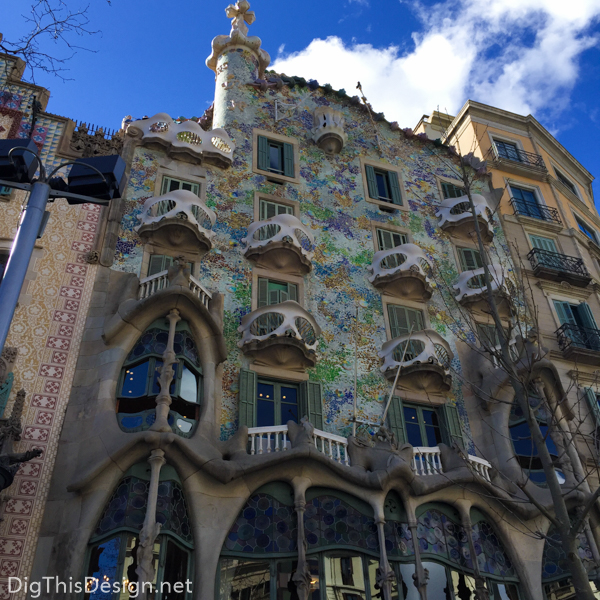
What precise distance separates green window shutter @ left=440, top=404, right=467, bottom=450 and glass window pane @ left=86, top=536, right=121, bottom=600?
27.1 ft

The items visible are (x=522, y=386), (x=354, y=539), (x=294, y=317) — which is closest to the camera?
(x=522, y=386)

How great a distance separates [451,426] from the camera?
53.4 feet

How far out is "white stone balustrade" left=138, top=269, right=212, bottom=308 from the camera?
1484cm

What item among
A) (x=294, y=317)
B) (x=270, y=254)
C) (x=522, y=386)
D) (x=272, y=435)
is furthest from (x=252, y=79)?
(x=522, y=386)

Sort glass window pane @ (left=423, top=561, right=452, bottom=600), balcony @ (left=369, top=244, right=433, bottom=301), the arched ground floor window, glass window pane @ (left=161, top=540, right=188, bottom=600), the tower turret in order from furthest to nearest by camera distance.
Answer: the tower turret < balcony @ (left=369, top=244, right=433, bottom=301) < glass window pane @ (left=423, top=561, right=452, bottom=600) < the arched ground floor window < glass window pane @ (left=161, top=540, right=188, bottom=600)

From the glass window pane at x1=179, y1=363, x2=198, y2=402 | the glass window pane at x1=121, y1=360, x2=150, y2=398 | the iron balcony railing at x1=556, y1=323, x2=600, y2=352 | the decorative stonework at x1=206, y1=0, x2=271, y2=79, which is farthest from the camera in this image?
the decorative stonework at x1=206, y1=0, x2=271, y2=79

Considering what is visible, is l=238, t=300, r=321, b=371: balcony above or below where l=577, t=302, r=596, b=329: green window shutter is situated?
below

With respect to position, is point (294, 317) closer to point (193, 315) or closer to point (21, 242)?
point (193, 315)

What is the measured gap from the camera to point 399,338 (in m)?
16.7

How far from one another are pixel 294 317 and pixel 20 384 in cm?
605

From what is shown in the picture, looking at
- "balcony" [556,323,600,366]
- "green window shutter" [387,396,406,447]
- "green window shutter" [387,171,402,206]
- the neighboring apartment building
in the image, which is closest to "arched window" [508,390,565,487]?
the neighboring apartment building

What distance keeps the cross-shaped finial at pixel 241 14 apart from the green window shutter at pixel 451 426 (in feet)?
51.7

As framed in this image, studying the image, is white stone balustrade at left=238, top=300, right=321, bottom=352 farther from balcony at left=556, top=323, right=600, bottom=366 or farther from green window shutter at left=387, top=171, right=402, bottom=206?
balcony at left=556, top=323, right=600, bottom=366

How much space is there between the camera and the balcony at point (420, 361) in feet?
53.0
